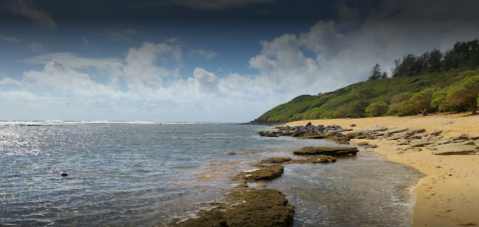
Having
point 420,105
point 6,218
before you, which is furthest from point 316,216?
point 420,105

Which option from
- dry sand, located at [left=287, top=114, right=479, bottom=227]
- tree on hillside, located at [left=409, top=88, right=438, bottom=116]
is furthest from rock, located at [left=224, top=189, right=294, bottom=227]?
tree on hillside, located at [left=409, top=88, right=438, bottom=116]

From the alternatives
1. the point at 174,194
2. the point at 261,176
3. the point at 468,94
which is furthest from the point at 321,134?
the point at 174,194

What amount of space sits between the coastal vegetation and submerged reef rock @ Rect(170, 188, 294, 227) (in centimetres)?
6015

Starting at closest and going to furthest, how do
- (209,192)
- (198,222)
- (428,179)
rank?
(198,222) → (209,192) → (428,179)

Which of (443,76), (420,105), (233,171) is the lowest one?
(233,171)

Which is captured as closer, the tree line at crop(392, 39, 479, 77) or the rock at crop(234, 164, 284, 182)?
the rock at crop(234, 164, 284, 182)

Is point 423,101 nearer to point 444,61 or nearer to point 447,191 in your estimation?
point 447,191

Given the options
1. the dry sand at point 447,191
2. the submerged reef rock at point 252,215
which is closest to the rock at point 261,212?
the submerged reef rock at point 252,215

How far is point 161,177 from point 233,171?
4904 mm

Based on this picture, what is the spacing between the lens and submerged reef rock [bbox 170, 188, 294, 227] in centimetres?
743

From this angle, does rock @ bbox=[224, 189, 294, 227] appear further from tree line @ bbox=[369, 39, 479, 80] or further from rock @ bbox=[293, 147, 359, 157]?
tree line @ bbox=[369, 39, 479, 80]

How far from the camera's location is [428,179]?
44.0 ft

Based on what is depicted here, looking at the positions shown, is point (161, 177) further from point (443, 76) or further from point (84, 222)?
point (443, 76)

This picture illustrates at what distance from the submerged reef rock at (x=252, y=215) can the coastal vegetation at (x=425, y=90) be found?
197 ft
